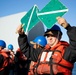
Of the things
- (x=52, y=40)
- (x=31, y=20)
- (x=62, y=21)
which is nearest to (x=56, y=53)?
(x=52, y=40)

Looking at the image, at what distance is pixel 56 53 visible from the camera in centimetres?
392

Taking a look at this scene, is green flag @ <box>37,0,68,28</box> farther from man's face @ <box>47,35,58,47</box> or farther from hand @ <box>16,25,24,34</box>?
hand @ <box>16,25,24,34</box>

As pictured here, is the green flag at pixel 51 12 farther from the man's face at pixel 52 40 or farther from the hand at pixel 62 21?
the man's face at pixel 52 40

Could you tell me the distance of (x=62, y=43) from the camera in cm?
411

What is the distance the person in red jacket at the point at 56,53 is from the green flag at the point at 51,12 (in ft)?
0.45

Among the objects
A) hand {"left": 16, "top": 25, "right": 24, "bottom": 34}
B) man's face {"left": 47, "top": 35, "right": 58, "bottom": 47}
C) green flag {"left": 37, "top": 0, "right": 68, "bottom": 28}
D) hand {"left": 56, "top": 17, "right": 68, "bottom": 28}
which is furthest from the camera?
hand {"left": 16, "top": 25, "right": 24, "bottom": 34}

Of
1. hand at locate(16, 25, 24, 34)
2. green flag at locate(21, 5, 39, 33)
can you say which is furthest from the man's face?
hand at locate(16, 25, 24, 34)

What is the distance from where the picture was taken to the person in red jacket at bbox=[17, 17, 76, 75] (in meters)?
3.64

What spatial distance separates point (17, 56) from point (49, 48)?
5602 millimetres

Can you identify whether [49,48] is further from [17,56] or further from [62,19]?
[17,56]

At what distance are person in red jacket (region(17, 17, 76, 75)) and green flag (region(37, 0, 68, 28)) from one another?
14cm

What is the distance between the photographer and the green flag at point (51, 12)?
366 cm

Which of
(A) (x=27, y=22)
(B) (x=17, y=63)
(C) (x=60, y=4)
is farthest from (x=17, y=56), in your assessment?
(C) (x=60, y=4)

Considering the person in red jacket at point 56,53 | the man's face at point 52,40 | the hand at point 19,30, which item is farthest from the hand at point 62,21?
the hand at point 19,30
